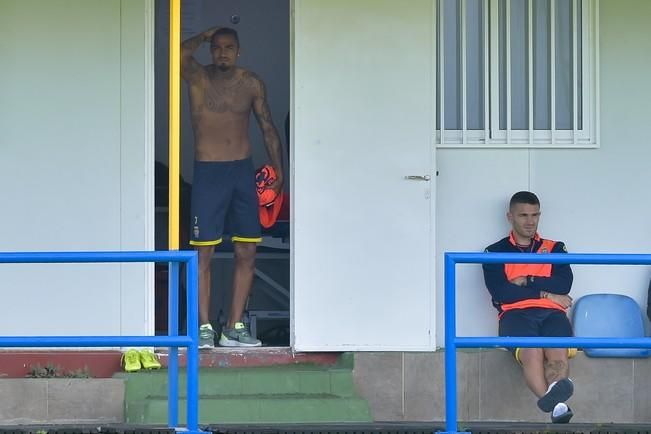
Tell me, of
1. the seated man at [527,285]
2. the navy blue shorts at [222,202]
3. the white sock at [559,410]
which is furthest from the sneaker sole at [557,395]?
the navy blue shorts at [222,202]

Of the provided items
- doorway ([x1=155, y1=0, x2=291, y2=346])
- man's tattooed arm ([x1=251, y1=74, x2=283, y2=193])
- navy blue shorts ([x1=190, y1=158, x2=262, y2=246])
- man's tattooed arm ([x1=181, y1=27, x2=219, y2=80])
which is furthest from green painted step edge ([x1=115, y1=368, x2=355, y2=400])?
man's tattooed arm ([x1=181, y1=27, x2=219, y2=80])

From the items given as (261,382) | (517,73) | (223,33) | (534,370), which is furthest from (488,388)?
(223,33)

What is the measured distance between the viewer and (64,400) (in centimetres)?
825

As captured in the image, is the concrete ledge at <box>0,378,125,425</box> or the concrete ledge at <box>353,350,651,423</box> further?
the concrete ledge at <box>353,350,651,423</box>

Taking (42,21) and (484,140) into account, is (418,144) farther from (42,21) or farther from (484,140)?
(42,21)

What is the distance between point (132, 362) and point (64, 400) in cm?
46

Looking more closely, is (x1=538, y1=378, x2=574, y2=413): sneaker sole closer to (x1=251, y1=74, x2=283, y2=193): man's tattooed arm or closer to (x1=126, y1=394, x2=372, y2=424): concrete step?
(x1=126, y1=394, x2=372, y2=424): concrete step

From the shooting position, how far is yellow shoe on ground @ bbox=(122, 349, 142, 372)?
8.41 meters

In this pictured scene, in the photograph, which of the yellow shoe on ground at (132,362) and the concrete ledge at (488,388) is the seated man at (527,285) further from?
the yellow shoe on ground at (132,362)

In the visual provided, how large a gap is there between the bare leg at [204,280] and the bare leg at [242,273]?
0.55ft

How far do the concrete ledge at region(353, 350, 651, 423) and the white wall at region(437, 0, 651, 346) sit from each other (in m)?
0.36

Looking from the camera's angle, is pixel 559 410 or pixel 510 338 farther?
pixel 559 410

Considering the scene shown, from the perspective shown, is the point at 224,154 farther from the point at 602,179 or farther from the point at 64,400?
the point at 602,179

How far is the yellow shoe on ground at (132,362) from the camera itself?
27.6 feet
